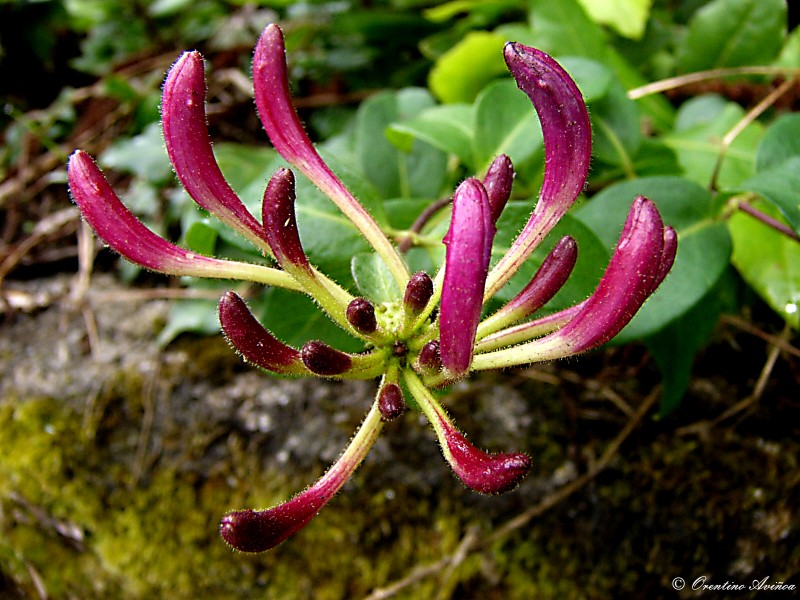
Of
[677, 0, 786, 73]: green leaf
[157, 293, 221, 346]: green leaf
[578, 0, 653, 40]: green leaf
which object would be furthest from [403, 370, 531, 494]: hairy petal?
[677, 0, 786, 73]: green leaf

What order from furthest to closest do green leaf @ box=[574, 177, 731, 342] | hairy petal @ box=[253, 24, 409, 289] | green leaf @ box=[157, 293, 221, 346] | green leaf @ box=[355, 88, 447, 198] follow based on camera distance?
green leaf @ box=[157, 293, 221, 346] → green leaf @ box=[355, 88, 447, 198] → green leaf @ box=[574, 177, 731, 342] → hairy petal @ box=[253, 24, 409, 289]

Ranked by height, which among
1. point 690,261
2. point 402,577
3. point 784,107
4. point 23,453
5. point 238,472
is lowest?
point 402,577

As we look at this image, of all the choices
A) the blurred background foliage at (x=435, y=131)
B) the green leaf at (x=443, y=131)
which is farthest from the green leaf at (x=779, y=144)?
the green leaf at (x=443, y=131)

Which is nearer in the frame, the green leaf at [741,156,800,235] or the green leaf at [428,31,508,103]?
the green leaf at [741,156,800,235]

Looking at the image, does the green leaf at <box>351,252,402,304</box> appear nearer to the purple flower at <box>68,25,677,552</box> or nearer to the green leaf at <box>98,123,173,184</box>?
the purple flower at <box>68,25,677,552</box>

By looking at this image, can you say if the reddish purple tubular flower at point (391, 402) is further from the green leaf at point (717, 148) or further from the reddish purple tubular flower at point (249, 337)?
the green leaf at point (717, 148)

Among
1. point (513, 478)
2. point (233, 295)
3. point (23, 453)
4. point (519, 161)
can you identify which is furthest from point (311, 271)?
point (23, 453)

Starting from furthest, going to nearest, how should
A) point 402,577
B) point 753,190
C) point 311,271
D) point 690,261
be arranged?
point 402,577
point 690,261
point 753,190
point 311,271

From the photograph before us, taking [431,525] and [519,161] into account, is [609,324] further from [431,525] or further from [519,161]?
[431,525]
